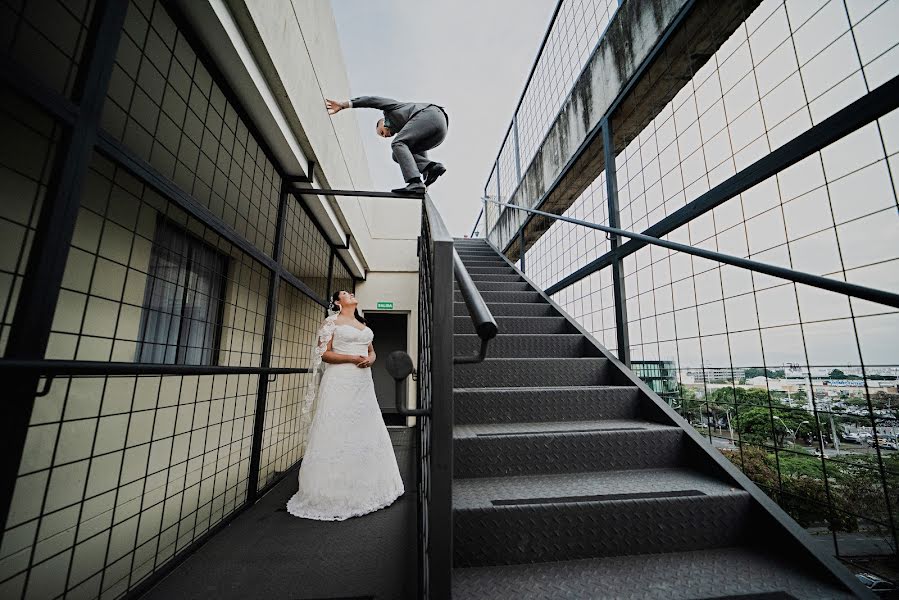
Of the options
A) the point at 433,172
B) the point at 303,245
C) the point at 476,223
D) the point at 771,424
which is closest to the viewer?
the point at 771,424

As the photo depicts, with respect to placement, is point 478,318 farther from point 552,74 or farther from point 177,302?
point 552,74

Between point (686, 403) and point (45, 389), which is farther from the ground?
point (45, 389)

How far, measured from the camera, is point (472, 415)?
1905mm

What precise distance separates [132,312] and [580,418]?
305 centimetres

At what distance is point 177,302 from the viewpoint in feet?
9.46

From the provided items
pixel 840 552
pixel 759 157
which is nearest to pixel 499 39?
pixel 759 157

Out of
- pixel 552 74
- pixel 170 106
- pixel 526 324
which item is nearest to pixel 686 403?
pixel 526 324

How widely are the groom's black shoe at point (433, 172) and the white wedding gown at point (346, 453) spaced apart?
134 centimetres

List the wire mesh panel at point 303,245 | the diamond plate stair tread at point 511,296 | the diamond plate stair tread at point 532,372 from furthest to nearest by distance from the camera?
1. the diamond plate stair tread at point 511,296
2. the wire mesh panel at point 303,245
3. the diamond plate stair tread at point 532,372

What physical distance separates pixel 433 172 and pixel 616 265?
5.20 feet

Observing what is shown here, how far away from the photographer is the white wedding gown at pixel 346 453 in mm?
2156

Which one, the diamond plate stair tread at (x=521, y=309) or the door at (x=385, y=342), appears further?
the door at (x=385, y=342)

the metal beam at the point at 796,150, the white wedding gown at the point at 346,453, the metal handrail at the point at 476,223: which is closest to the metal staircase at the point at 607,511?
the white wedding gown at the point at 346,453

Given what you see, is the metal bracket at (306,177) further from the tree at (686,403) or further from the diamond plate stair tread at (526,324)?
the tree at (686,403)
